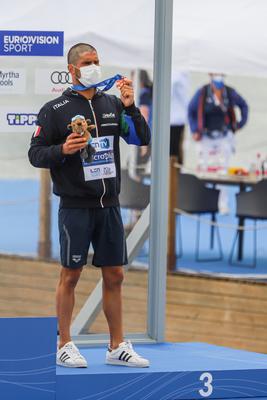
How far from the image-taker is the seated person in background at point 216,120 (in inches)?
630

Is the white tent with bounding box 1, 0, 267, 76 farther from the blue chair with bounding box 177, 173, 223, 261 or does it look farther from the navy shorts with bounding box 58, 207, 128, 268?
the blue chair with bounding box 177, 173, 223, 261

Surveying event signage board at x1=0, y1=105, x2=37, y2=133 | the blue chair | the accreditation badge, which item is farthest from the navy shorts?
the blue chair

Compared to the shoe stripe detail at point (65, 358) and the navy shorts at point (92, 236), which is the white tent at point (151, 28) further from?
the shoe stripe detail at point (65, 358)

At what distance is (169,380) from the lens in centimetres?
720

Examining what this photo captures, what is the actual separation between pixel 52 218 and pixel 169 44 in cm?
123

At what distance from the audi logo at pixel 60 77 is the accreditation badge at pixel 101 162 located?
2.28 ft

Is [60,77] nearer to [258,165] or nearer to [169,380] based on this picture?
[169,380]

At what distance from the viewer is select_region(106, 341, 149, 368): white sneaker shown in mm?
7293

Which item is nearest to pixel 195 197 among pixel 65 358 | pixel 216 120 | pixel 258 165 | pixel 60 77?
pixel 258 165

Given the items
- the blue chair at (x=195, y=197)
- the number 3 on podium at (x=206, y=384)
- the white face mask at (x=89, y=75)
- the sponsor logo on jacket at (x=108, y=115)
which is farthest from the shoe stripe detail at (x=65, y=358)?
the blue chair at (x=195, y=197)

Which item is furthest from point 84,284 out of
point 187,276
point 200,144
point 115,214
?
point 200,144

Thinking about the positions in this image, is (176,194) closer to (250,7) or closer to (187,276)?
(187,276)

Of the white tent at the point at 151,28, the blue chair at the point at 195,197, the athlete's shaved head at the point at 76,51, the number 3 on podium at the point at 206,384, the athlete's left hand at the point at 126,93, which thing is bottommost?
the number 3 on podium at the point at 206,384

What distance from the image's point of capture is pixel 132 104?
284 inches
